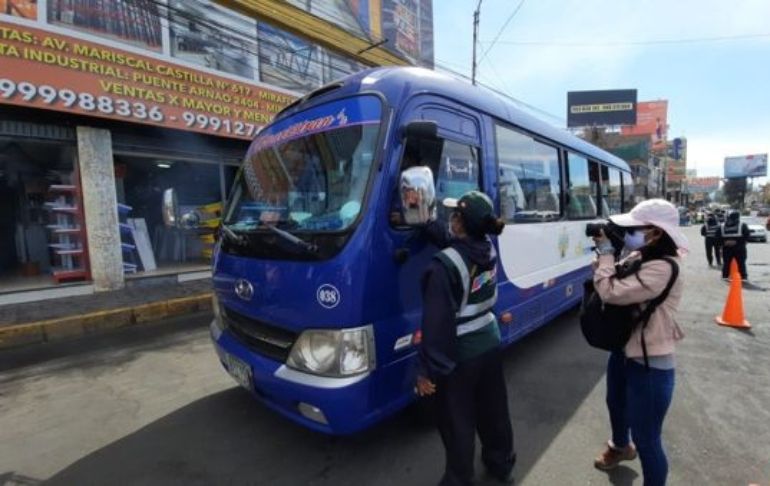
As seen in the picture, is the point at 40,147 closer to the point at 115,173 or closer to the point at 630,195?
the point at 115,173

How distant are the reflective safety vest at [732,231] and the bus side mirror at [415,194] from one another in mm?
9689

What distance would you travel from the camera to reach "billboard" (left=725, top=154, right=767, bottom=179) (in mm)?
67812

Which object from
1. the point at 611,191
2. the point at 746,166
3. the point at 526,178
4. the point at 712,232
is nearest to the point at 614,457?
the point at 526,178

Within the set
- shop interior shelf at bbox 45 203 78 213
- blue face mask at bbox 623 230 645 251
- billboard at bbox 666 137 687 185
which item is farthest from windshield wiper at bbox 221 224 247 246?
billboard at bbox 666 137 687 185

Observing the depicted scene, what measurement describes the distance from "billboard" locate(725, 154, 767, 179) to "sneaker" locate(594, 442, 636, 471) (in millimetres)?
87356

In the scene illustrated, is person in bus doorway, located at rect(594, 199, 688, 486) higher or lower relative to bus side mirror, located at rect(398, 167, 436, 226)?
lower

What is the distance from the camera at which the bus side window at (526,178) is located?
3816 mm

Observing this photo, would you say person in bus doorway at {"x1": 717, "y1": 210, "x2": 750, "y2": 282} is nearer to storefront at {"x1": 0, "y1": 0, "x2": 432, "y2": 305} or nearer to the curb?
storefront at {"x1": 0, "y1": 0, "x2": 432, "y2": 305}

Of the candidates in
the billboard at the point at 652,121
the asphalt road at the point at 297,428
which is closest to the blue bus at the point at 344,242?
the asphalt road at the point at 297,428

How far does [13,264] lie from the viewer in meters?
8.70

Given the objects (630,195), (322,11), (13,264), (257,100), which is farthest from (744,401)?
(322,11)

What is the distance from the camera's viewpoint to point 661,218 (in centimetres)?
214

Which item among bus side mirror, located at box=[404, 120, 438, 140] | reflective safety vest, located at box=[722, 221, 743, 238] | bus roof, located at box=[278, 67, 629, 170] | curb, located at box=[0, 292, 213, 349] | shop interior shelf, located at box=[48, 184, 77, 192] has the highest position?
bus roof, located at box=[278, 67, 629, 170]

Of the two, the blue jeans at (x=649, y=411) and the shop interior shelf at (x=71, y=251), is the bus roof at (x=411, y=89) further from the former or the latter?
the shop interior shelf at (x=71, y=251)
